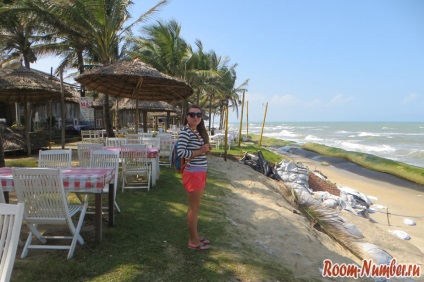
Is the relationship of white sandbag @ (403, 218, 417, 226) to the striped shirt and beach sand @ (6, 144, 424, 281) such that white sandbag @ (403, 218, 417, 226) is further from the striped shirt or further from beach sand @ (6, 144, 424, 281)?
the striped shirt

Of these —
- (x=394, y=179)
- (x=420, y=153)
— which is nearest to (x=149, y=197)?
(x=394, y=179)

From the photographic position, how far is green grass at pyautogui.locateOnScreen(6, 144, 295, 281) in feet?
9.08

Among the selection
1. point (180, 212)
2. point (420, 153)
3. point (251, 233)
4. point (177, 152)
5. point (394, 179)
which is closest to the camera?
point (177, 152)

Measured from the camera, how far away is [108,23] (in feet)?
37.0

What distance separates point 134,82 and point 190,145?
18.8 ft

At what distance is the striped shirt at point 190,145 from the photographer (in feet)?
10.0

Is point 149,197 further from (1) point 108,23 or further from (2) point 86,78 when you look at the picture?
(1) point 108,23

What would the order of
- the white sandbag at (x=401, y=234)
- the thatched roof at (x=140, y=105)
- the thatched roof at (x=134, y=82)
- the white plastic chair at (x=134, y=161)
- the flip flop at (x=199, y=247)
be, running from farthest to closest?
the thatched roof at (x=140, y=105)
the thatched roof at (x=134, y=82)
the white sandbag at (x=401, y=234)
the white plastic chair at (x=134, y=161)
the flip flop at (x=199, y=247)

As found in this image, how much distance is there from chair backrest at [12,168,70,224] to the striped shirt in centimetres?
116

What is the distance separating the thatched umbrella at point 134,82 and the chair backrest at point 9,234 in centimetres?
528

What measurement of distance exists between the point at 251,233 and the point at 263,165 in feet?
21.9

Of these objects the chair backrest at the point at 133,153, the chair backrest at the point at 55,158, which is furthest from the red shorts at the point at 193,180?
the chair backrest at the point at 133,153

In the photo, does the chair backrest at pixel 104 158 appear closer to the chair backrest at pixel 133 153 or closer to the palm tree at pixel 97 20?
the chair backrest at pixel 133 153

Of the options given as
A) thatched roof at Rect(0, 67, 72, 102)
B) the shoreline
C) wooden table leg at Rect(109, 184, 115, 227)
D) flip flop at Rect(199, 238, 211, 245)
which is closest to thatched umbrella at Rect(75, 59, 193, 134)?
thatched roof at Rect(0, 67, 72, 102)
